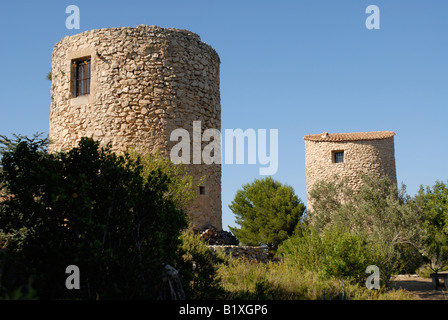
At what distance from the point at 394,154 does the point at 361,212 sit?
612 cm

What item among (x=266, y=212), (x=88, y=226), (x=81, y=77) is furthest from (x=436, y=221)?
(x=88, y=226)

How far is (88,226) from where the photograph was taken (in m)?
6.09

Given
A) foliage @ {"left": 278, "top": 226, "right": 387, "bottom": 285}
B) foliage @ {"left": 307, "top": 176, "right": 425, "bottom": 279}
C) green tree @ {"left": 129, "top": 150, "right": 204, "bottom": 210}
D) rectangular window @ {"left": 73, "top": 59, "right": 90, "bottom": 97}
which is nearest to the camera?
foliage @ {"left": 278, "top": 226, "right": 387, "bottom": 285}

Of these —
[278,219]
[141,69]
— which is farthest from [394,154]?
[141,69]

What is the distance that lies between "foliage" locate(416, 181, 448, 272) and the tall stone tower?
12.0 metres

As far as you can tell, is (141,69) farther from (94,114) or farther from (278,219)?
(278,219)

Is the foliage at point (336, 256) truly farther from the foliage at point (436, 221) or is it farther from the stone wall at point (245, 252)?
the foliage at point (436, 221)

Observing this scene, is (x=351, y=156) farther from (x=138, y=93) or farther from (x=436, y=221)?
(x=138, y=93)

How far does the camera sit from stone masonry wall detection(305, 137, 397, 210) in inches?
880

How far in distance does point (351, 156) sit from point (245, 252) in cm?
1236

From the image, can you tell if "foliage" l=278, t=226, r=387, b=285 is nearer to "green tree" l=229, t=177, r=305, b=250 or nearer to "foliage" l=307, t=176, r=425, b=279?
"foliage" l=307, t=176, r=425, b=279

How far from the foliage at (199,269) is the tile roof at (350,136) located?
13416 mm

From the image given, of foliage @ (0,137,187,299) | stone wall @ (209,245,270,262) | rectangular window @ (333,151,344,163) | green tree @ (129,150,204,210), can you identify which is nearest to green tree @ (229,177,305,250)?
rectangular window @ (333,151,344,163)

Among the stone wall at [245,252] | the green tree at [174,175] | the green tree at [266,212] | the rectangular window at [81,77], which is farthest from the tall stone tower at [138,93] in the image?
the green tree at [266,212]
